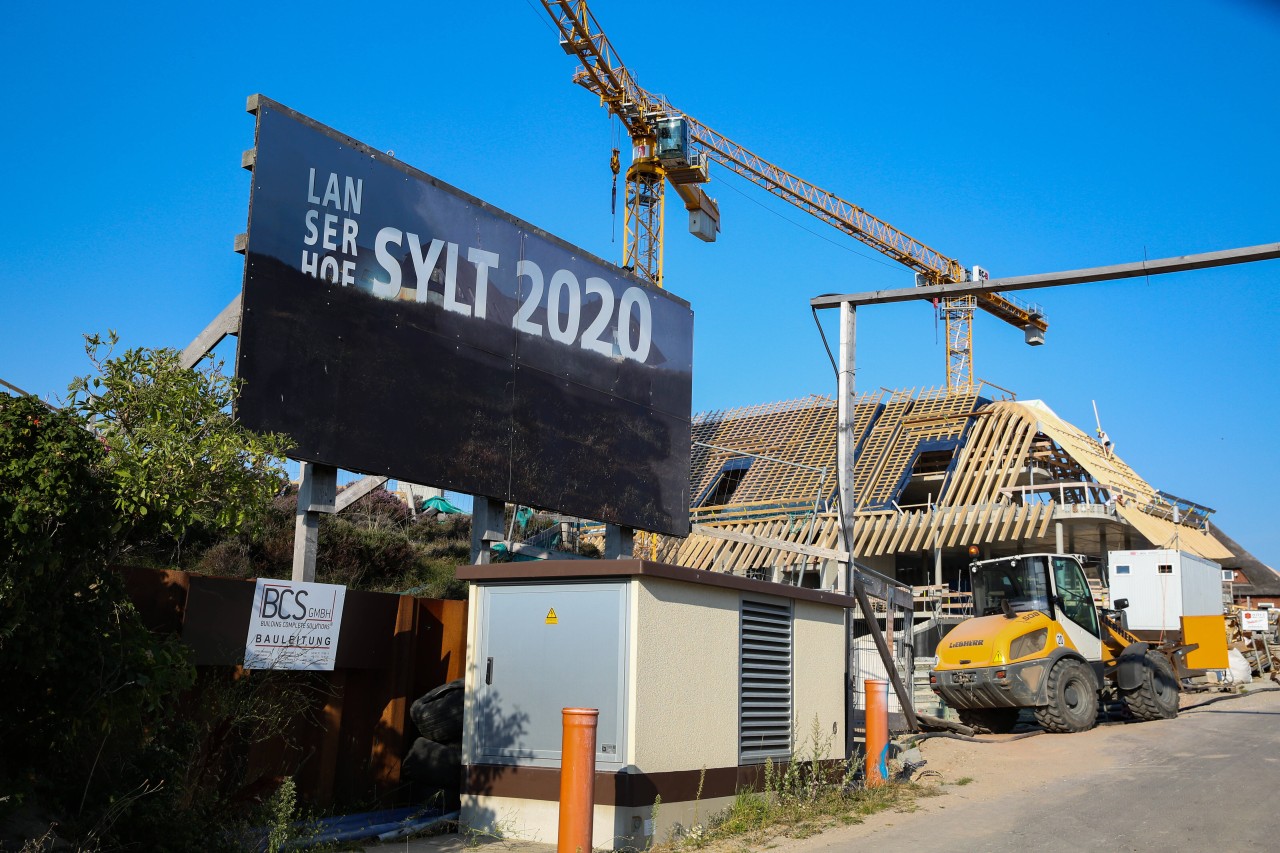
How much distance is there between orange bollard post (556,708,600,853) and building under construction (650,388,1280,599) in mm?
22885

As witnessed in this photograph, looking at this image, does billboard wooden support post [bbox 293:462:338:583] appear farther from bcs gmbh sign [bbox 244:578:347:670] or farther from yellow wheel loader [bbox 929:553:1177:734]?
yellow wheel loader [bbox 929:553:1177:734]

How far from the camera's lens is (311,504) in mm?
10641

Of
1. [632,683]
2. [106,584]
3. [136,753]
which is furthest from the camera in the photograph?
[632,683]

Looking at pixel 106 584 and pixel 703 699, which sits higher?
pixel 106 584

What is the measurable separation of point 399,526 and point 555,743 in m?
15.9

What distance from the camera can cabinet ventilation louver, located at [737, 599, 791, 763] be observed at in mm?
10820

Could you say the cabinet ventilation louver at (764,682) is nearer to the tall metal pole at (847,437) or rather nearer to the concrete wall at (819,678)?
the concrete wall at (819,678)

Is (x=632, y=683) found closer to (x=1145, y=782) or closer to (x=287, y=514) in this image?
(x=1145, y=782)

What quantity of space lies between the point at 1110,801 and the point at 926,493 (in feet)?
108

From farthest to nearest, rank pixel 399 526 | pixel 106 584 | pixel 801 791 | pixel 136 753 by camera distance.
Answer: pixel 399 526 → pixel 801 791 → pixel 136 753 → pixel 106 584

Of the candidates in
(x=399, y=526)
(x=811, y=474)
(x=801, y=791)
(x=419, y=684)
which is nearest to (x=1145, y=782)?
(x=801, y=791)

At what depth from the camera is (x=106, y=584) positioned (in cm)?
698

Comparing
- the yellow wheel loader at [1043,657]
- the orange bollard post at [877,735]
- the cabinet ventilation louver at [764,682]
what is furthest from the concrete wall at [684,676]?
the yellow wheel loader at [1043,657]

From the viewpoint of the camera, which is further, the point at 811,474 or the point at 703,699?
→ the point at 811,474
